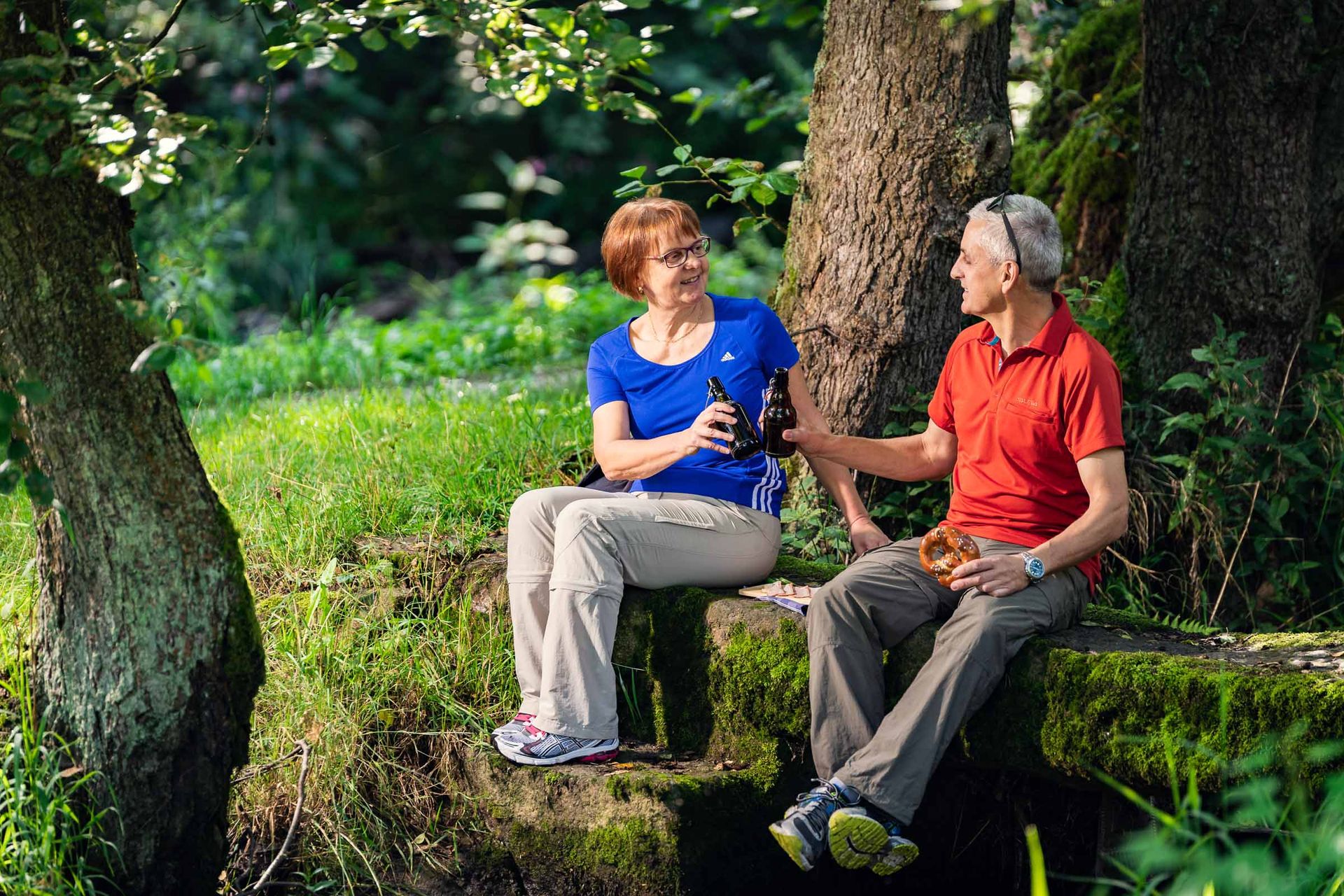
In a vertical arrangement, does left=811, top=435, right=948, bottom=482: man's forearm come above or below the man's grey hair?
below

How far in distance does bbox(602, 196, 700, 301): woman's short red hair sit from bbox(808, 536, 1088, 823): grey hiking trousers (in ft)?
3.55

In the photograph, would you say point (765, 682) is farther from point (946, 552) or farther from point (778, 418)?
point (778, 418)

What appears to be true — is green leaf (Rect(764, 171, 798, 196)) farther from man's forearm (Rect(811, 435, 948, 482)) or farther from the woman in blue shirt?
man's forearm (Rect(811, 435, 948, 482))

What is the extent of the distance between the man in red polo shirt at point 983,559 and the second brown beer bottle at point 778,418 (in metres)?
0.05

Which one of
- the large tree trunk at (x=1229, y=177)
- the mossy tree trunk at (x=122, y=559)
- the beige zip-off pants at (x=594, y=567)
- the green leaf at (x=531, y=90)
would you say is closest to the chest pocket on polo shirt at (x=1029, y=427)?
the beige zip-off pants at (x=594, y=567)

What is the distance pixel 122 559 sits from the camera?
3387 millimetres

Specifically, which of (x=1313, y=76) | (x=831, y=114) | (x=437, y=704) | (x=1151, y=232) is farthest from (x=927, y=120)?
(x=437, y=704)

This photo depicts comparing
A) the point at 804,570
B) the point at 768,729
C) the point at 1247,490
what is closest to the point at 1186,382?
the point at 1247,490

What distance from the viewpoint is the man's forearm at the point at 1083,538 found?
3426 mm

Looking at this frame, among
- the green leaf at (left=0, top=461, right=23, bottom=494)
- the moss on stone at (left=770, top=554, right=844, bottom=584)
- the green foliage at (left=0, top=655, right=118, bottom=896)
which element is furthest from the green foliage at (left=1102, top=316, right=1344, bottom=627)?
the green leaf at (left=0, top=461, right=23, bottom=494)

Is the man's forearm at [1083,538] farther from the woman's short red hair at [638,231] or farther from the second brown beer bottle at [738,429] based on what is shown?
the woman's short red hair at [638,231]

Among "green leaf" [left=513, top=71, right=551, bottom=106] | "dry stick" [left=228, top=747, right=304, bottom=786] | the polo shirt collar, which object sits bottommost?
"dry stick" [left=228, top=747, right=304, bottom=786]

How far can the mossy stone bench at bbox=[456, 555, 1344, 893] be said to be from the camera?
3.17 meters

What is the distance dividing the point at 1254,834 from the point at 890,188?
7.86 ft
